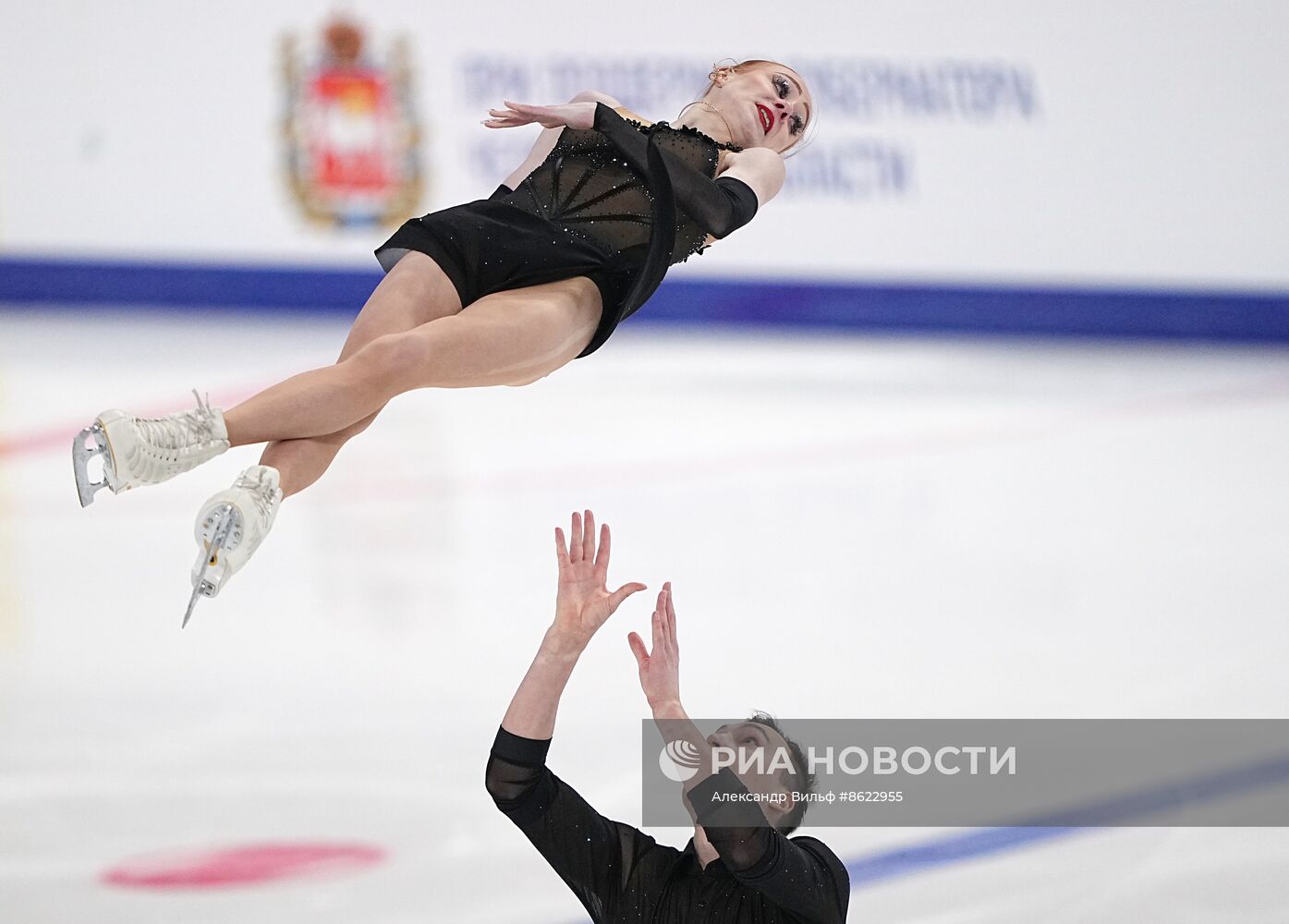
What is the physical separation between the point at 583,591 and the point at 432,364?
586mm

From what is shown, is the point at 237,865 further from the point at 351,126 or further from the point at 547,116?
the point at 351,126

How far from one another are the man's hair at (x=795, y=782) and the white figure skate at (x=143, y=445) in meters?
1.02

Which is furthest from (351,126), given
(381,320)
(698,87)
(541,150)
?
(381,320)

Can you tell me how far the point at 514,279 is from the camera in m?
3.32

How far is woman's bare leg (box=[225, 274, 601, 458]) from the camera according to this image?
2789mm

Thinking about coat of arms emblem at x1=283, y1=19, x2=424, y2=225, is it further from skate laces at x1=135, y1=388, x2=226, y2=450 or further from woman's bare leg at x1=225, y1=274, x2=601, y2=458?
skate laces at x1=135, y1=388, x2=226, y2=450

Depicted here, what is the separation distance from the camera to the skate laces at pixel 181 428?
264 cm

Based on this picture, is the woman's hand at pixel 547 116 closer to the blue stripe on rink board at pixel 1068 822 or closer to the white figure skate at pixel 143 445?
the white figure skate at pixel 143 445

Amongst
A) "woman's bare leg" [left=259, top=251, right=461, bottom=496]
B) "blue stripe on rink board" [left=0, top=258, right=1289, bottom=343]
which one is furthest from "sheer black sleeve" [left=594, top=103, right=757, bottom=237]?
"blue stripe on rink board" [left=0, top=258, right=1289, bottom=343]

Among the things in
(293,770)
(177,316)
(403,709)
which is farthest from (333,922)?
(177,316)

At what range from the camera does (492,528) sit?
5559 mm

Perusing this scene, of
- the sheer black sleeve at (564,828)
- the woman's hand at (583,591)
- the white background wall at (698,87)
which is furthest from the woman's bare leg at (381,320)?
the white background wall at (698,87)

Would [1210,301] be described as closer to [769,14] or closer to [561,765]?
[769,14]

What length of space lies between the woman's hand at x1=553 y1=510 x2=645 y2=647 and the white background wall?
657cm
